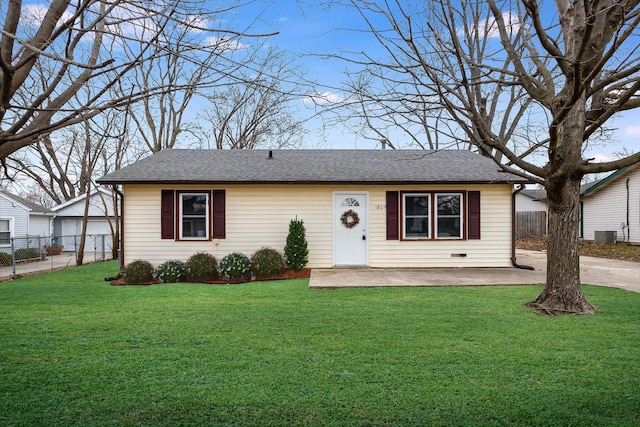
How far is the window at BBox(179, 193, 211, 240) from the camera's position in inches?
442

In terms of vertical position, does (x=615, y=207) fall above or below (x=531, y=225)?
above

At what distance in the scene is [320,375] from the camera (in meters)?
3.81

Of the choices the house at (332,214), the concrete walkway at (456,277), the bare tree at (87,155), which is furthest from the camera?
the bare tree at (87,155)

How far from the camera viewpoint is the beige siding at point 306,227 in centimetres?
1110

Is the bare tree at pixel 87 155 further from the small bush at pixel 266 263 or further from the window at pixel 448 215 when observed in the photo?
the window at pixel 448 215

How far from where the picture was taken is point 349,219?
11438 mm

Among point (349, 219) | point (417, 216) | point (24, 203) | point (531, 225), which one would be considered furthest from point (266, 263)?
point (531, 225)

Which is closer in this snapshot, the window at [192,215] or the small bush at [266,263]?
the small bush at [266,263]

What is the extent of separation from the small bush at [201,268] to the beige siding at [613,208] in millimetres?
18896

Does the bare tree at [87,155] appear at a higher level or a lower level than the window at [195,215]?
higher

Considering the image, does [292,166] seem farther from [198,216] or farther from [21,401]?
[21,401]

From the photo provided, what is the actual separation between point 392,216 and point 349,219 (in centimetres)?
119

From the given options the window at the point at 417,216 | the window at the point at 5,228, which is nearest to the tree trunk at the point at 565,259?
the window at the point at 417,216

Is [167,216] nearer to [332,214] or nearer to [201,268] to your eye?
[201,268]
